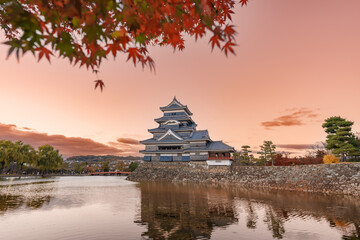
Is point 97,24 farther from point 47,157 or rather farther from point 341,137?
point 47,157

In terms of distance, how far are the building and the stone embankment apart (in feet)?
3.96

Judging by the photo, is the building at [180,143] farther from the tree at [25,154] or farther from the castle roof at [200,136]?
the tree at [25,154]

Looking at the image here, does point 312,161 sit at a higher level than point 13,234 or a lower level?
higher

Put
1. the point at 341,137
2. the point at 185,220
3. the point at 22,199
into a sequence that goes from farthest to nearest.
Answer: the point at 341,137, the point at 22,199, the point at 185,220

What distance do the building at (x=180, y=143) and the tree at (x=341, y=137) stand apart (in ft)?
35.2

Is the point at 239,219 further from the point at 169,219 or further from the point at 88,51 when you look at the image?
the point at 88,51

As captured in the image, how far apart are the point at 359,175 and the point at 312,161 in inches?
400

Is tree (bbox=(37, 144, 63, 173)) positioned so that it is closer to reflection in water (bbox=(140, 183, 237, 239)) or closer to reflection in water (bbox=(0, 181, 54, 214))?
reflection in water (bbox=(0, 181, 54, 214))

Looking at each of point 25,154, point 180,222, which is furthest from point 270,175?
point 25,154

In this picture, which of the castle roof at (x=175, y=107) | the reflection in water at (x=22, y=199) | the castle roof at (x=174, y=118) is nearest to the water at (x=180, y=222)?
the reflection in water at (x=22, y=199)

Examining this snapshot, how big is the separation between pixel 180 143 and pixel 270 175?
542 inches

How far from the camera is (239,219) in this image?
289 inches

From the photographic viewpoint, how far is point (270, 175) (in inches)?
759

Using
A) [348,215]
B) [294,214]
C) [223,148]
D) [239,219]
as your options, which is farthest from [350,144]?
[239,219]
